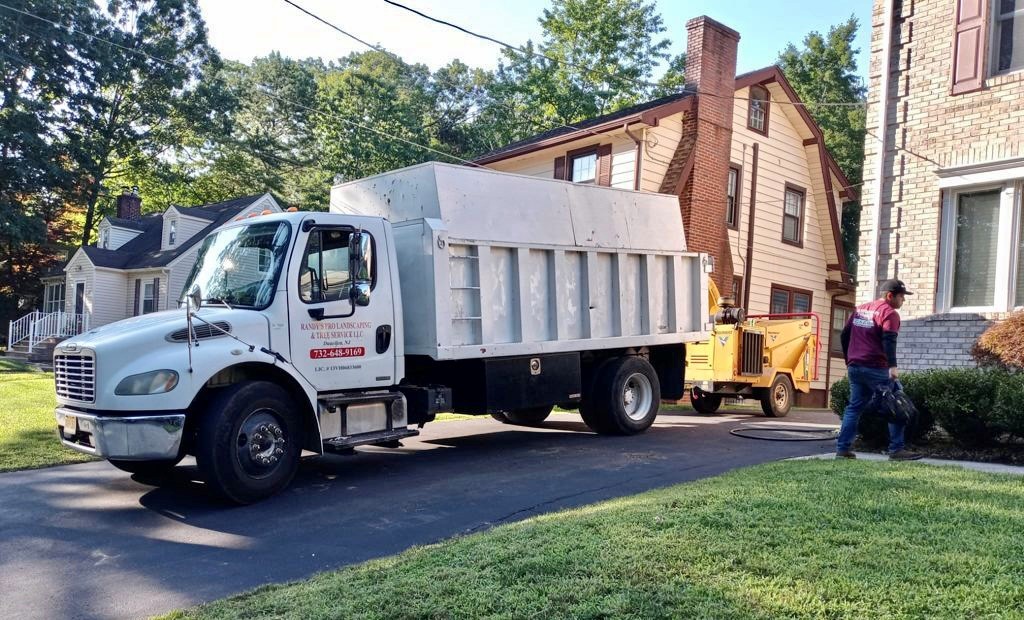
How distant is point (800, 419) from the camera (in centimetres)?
1380

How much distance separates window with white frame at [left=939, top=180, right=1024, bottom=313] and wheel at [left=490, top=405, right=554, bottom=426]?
230 inches

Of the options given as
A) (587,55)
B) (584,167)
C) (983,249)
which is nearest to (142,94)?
(587,55)

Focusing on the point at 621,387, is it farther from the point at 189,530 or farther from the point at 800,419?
the point at 189,530

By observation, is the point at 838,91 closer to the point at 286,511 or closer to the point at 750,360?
the point at 750,360

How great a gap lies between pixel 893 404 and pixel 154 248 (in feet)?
108

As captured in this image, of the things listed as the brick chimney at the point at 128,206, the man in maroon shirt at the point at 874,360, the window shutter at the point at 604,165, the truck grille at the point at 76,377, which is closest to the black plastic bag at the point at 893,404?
the man in maroon shirt at the point at 874,360

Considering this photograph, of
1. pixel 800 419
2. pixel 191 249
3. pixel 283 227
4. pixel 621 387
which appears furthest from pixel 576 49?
pixel 283 227

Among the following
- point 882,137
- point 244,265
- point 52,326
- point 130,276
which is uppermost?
point 882,137

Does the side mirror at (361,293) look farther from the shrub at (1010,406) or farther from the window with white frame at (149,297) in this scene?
the window with white frame at (149,297)

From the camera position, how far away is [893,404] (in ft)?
24.5

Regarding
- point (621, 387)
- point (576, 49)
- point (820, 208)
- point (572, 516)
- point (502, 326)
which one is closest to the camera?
point (572, 516)

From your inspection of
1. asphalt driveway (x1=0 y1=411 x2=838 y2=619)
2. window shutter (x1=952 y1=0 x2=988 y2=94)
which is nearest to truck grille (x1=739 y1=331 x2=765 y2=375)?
asphalt driveway (x1=0 y1=411 x2=838 y2=619)

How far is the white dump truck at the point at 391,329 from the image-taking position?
6.57 m

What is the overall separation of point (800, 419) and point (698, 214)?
577 centimetres
